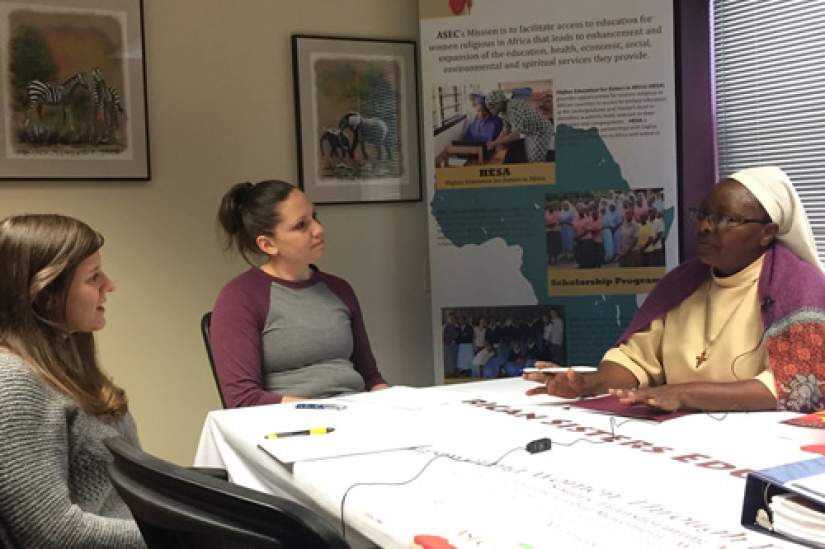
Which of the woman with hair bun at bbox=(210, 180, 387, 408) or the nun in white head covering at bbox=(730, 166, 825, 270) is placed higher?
the nun in white head covering at bbox=(730, 166, 825, 270)

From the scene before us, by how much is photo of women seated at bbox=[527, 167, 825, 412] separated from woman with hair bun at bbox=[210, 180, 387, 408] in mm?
786

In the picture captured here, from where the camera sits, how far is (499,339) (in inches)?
143

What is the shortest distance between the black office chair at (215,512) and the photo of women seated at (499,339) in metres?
2.69

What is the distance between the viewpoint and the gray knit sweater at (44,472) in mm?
1386

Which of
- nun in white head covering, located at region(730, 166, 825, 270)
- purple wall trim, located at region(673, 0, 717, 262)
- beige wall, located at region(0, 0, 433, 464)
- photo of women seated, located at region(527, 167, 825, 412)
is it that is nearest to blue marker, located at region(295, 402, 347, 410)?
photo of women seated, located at region(527, 167, 825, 412)

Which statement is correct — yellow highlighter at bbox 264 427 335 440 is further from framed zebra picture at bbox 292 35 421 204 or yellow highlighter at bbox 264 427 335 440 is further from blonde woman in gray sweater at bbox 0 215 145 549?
framed zebra picture at bbox 292 35 421 204

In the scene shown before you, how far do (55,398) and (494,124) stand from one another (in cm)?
246

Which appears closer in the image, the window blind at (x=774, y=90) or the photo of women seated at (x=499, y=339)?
the window blind at (x=774, y=90)

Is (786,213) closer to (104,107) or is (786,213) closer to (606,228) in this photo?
(606,228)

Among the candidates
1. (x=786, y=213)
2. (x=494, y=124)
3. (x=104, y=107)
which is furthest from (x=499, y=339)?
(x=104, y=107)

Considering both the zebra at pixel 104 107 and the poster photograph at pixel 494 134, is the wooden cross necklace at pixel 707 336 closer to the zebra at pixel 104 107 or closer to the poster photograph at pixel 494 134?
the poster photograph at pixel 494 134

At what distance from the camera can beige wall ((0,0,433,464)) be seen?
3.40 meters

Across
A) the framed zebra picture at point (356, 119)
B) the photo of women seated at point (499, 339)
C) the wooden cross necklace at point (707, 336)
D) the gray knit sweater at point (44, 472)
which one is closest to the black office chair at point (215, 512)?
the gray knit sweater at point (44, 472)

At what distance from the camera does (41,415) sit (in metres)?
1.45
